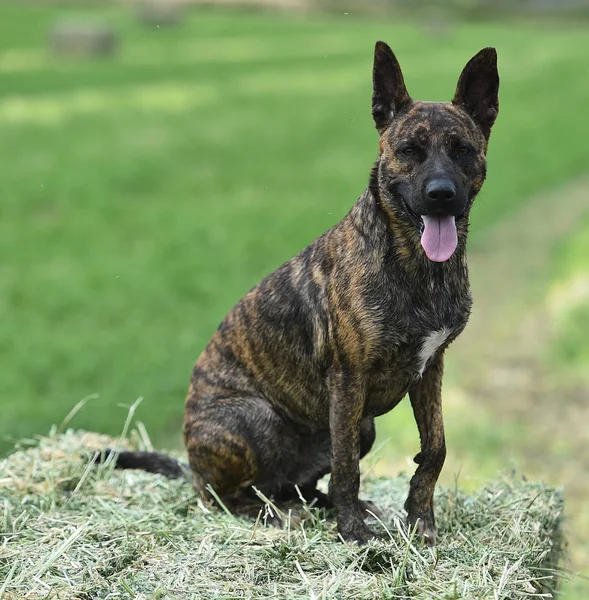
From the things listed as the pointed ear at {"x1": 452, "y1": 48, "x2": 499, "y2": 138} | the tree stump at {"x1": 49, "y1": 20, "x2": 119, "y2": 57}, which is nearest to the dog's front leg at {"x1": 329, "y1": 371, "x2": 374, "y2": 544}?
the pointed ear at {"x1": 452, "y1": 48, "x2": 499, "y2": 138}

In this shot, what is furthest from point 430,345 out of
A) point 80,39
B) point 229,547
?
point 80,39

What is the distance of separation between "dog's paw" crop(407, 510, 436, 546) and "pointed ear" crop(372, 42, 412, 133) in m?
1.92

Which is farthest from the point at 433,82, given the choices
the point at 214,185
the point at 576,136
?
the point at 214,185

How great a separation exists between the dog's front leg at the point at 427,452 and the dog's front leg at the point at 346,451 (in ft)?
0.89

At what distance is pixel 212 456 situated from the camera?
17.0 feet

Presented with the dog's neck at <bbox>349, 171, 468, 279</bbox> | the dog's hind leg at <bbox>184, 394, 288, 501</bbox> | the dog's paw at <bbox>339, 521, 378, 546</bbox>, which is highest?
the dog's neck at <bbox>349, 171, 468, 279</bbox>

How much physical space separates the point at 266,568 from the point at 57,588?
0.92m

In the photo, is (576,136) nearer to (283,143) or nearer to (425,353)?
(283,143)

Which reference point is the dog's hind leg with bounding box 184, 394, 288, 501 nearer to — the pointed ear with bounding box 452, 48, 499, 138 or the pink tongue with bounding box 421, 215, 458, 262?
the pink tongue with bounding box 421, 215, 458, 262

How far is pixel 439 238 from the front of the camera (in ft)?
14.2

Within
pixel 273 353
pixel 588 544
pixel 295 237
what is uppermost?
pixel 273 353

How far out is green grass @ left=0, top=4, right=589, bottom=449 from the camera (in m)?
9.76

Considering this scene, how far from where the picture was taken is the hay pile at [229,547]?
4.32 meters

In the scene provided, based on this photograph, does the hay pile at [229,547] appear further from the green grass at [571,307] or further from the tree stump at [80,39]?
the tree stump at [80,39]
